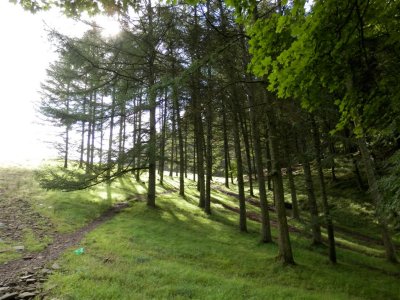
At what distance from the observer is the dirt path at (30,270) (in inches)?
280

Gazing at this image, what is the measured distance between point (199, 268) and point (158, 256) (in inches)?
71.8

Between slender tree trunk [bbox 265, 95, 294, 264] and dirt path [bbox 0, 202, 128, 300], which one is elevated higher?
slender tree trunk [bbox 265, 95, 294, 264]

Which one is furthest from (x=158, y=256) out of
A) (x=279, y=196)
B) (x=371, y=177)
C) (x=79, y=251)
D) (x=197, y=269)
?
(x=371, y=177)

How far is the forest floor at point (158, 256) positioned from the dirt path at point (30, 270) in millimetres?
28

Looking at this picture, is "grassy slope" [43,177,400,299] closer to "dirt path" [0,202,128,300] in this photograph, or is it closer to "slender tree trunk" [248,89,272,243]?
"dirt path" [0,202,128,300]

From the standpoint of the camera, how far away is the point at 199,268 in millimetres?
10125

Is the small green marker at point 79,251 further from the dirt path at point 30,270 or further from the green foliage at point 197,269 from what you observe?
the dirt path at point 30,270

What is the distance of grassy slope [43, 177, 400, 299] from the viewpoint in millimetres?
7648

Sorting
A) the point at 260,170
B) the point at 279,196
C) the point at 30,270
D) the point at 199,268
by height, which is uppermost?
the point at 260,170

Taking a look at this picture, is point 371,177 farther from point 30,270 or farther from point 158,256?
point 30,270

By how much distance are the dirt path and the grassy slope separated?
41 centimetres

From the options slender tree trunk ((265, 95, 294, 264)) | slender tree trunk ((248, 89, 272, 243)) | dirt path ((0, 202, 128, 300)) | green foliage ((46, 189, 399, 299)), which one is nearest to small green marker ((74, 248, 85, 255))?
green foliage ((46, 189, 399, 299))

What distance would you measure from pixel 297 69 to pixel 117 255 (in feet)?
29.6

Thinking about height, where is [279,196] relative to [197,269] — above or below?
above
